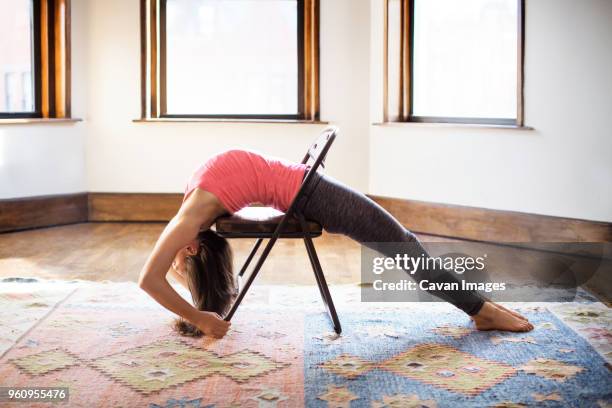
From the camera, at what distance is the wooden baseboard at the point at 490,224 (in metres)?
4.55

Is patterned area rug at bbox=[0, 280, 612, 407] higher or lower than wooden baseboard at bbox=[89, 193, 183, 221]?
lower

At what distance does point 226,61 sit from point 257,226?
10.7ft

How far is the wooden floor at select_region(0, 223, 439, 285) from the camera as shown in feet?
13.8

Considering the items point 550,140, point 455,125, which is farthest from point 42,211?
point 550,140

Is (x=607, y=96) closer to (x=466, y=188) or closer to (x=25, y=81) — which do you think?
(x=466, y=188)

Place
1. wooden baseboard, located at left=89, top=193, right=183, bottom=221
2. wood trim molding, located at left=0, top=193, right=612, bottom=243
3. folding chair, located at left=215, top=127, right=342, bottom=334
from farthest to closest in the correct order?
wooden baseboard, located at left=89, top=193, right=183, bottom=221
wood trim molding, located at left=0, top=193, right=612, bottom=243
folding chair, located at left=215, top=127, right=342, bottom=334

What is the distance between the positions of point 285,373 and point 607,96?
2.62 metres

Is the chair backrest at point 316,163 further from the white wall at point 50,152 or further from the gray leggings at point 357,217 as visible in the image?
the white wall at point 50,152

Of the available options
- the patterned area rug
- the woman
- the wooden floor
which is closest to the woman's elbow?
the woman

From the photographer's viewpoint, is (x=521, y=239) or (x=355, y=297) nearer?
(x=355, y=297)

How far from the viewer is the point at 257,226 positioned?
301 cm

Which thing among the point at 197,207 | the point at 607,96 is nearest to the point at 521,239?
the point at 607,96

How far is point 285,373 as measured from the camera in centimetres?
264

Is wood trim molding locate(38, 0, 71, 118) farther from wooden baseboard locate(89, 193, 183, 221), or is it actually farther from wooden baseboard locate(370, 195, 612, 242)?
wooden baseboard locate(370, 195, 612, 242)
